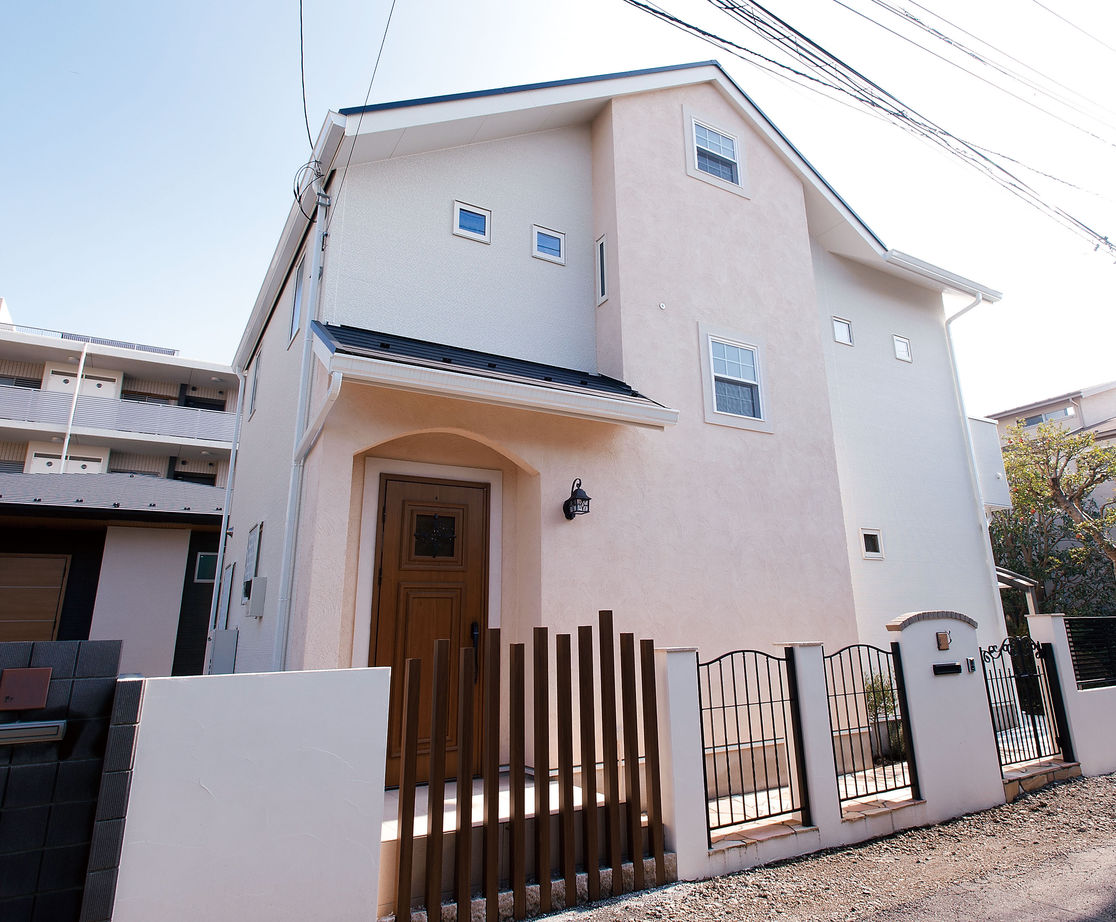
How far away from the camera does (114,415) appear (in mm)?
19109

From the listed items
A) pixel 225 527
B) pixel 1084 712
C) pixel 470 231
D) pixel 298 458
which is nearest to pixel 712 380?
pixel 470 231

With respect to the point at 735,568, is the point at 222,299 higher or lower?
higher

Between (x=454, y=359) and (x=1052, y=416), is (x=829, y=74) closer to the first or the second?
(x=454, y=359)

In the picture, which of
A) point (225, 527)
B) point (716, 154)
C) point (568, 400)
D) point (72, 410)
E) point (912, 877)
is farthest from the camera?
point (72, 410)

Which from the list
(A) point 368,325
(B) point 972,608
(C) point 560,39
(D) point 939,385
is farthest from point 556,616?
(D) point 939,385

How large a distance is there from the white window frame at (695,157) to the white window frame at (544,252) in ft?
6.78

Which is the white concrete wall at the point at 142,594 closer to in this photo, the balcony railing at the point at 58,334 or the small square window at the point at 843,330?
the small square window at the point at 843,330

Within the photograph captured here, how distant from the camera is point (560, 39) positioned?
4.91 meters

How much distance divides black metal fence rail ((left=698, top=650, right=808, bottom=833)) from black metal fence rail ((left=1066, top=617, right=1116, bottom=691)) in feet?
11.2

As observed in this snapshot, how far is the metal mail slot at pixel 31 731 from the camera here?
251 cm

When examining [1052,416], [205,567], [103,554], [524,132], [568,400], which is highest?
[1052,416]

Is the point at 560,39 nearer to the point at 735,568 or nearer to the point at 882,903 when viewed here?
the point at 735,568

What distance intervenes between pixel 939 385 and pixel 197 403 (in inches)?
867

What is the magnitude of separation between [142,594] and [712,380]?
35.0 feet
